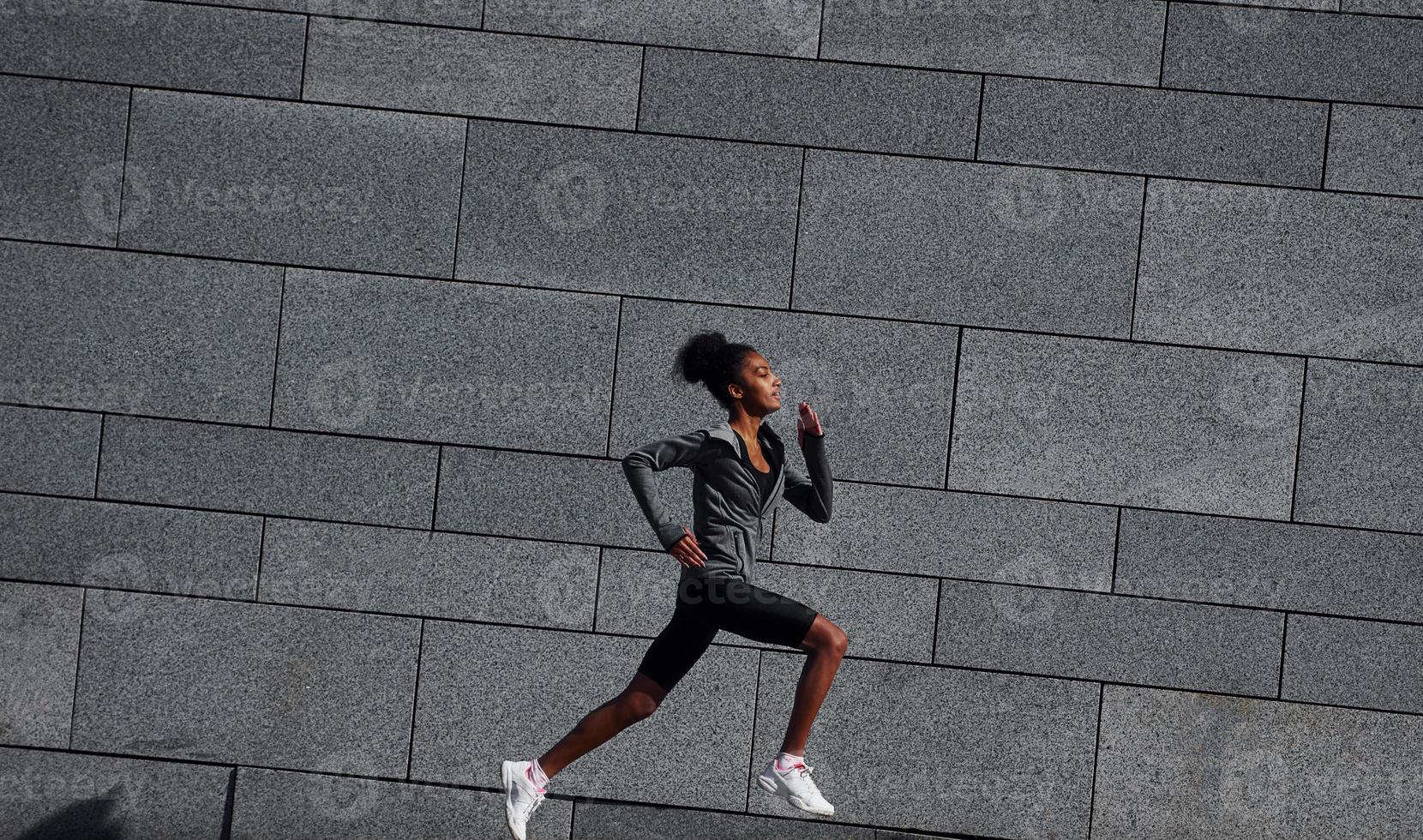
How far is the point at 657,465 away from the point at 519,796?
5.23 feet

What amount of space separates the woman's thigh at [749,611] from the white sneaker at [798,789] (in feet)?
1.81

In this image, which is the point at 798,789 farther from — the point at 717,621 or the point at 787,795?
the point at 717,621

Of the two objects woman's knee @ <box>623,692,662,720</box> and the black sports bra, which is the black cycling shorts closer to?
woman's knee @ <box>623,692,662,720</box>

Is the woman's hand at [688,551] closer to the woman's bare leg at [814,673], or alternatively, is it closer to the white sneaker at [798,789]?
the woman's bare leg at [814,673]

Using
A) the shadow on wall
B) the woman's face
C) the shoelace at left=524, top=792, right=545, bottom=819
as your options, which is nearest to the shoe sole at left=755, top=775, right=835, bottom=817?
the shoelace at left=524, top=792, right=545, bottom=819

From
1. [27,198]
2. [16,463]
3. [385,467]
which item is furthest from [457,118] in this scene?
[16,463]

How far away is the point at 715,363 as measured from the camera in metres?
4.92

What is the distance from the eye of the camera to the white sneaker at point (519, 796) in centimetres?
487

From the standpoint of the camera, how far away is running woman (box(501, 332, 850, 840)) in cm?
463

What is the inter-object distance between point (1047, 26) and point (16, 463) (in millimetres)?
5735

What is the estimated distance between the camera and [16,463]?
225 inches

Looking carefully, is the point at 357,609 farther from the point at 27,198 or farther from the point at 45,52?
the point at 45,52

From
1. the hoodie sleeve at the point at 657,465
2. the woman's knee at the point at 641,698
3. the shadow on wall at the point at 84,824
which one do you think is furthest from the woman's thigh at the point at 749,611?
the shadow on wall at the point at 84,824

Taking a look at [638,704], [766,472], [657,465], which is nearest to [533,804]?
[638,704]
